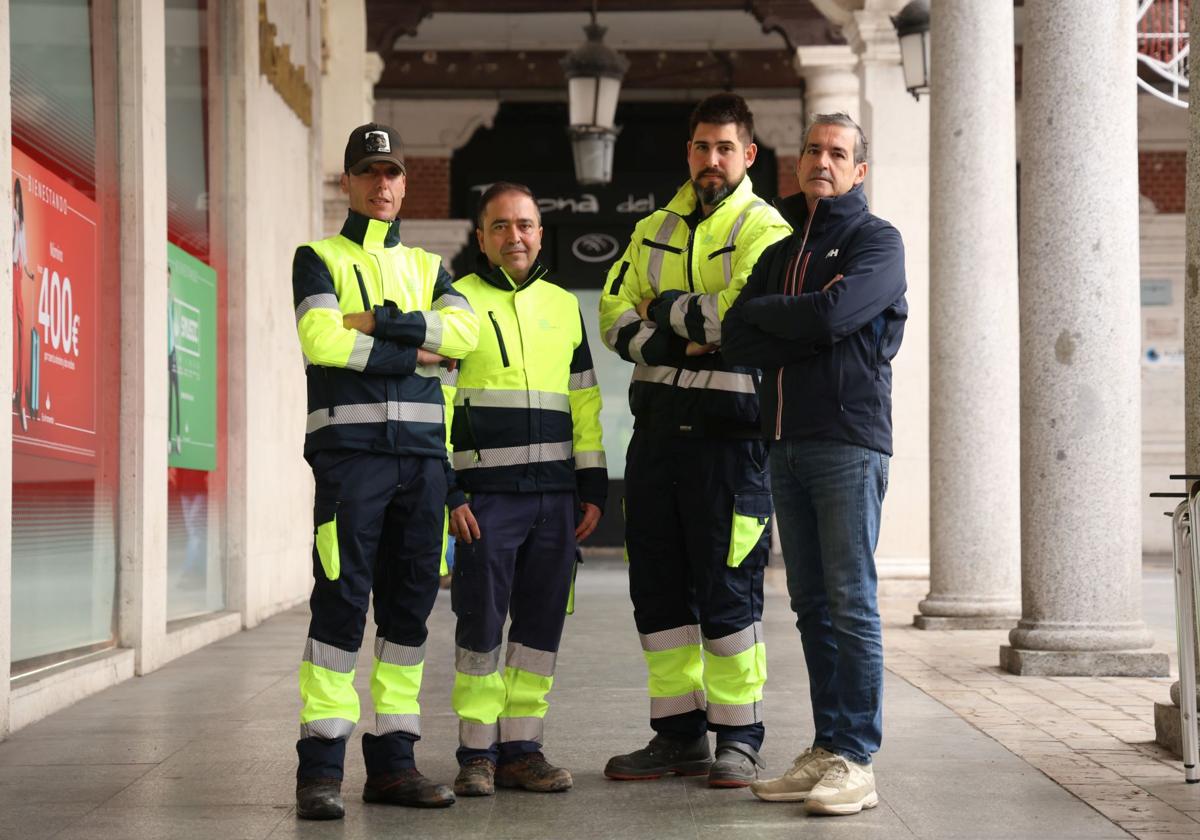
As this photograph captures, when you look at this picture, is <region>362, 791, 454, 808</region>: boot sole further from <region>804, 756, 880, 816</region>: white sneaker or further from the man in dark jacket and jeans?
<region>804, 756, 880, 816</region>: white sneaker

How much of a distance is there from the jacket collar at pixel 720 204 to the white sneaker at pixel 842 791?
71.3 inches

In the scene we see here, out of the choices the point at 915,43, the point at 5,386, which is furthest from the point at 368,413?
the point at 915,43

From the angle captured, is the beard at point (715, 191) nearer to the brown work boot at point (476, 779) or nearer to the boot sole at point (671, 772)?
the boot sole at point (671, 772)

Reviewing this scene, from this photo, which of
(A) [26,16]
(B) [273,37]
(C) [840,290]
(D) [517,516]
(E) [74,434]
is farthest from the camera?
(B) [273,37]

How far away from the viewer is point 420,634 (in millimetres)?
5191

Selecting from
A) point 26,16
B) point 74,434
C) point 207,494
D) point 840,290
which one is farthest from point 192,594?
point 840,290

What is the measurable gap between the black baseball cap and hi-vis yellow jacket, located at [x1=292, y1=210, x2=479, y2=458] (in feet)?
0.53

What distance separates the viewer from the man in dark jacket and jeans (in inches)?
197

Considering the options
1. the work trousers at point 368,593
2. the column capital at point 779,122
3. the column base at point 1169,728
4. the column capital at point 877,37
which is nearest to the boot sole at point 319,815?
the work trousers at point 368,593

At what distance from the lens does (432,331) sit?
5.08m

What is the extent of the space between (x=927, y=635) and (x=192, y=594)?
4409 mm

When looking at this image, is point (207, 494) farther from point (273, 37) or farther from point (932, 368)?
point (932, 368)

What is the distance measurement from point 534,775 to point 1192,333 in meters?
2.77

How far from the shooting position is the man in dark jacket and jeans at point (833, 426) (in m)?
4.99
